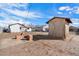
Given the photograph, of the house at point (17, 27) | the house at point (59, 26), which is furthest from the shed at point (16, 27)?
the house at point (59, 26)

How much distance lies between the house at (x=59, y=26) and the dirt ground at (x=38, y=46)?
0.19ft

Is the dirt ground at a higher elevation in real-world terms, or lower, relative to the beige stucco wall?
lower

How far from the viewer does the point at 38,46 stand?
1.84 m

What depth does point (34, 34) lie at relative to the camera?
1860 mm

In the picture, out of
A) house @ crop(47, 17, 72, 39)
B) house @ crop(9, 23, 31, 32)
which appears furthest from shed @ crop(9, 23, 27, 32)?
house @ crop(47, 17, 72, 39)

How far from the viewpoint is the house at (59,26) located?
1.82 m

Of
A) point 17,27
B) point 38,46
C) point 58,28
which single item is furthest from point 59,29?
point 17,27

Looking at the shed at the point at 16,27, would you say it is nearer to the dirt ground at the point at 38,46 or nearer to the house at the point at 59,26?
the dirt ground at the point at 38,46

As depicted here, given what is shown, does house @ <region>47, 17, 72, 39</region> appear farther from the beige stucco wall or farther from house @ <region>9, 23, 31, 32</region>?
house @ <region>9, 23, 31, 32</region>

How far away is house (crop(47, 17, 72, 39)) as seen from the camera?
1822mm

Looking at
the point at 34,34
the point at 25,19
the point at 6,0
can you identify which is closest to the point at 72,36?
the point at 34,34

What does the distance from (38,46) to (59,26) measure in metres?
0.29

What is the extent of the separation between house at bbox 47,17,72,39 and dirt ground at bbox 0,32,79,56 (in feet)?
0.19

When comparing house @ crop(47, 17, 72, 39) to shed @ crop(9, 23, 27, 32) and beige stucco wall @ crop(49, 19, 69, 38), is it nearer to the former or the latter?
beige stucco wall @ crop(49, 19, 69, 38)
